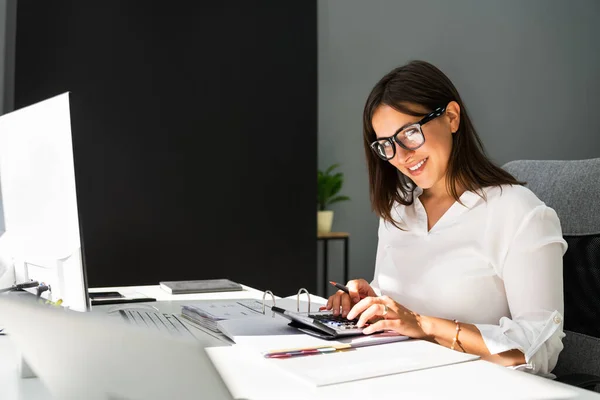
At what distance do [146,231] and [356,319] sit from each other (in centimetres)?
234

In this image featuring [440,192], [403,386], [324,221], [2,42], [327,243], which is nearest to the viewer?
[403,386]

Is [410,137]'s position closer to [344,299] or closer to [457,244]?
[457,244]

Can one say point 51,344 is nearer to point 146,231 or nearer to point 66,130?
point 66,130

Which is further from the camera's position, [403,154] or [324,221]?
[324,221]

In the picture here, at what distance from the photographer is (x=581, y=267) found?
1.43 metres

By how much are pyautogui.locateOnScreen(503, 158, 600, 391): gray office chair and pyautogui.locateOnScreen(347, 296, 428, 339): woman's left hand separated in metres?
0.46

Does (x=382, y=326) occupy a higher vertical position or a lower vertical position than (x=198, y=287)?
higher

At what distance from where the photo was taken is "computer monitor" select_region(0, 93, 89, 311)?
1.00 metres

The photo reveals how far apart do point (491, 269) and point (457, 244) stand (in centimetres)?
10

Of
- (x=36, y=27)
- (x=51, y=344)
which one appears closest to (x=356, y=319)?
(x=51, y=344)

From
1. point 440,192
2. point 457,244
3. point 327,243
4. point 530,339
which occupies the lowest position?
point 327,243

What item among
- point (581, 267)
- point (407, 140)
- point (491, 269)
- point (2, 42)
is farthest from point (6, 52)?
point (581, 267)

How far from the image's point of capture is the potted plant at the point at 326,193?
4742 millimetres

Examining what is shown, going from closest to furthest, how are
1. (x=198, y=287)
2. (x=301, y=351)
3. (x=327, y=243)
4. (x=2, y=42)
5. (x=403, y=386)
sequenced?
(x=403, y=386) → (x=301, y=351) → (x=198, y=287) → (x=2, y=42) → (x=327, y=243)
